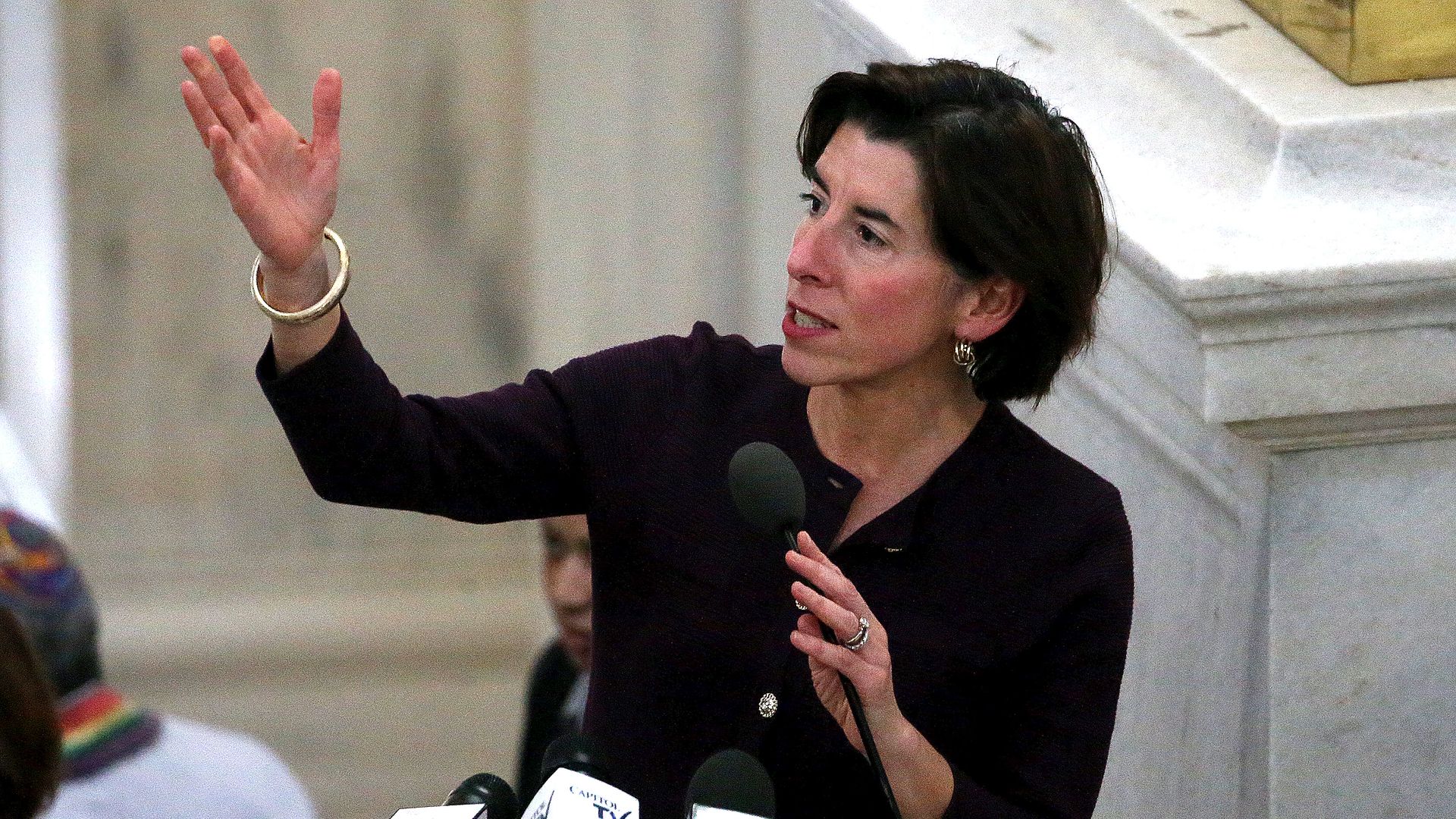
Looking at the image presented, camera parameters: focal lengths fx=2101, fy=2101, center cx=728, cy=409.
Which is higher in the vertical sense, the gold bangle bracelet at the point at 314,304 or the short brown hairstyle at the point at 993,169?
the short brown hairstyle at the point at 993,169

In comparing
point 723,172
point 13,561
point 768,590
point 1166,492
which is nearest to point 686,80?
point 723,172

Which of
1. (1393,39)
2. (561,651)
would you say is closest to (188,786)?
(561,651)

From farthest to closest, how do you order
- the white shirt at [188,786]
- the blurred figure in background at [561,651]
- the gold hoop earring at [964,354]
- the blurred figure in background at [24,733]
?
the blurred figure in background at [561,651]
the white shirt at [188,786]
the gold hoop earring at [964,354]
the blurred figure in background at [24,733]

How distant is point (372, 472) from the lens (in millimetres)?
1894

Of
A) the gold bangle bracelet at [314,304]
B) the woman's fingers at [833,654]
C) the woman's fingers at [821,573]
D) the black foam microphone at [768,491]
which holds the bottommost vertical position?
the woman's fingers at [833,654]

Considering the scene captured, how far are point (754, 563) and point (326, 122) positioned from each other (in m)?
0.57

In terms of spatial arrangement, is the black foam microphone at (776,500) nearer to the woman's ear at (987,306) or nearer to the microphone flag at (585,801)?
the microphone flag at (585,801)

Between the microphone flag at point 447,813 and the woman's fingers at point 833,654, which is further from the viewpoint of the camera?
the woman's fingers at point 833,654

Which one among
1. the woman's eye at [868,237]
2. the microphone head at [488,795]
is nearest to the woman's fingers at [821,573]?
the microphone head at [488,795]

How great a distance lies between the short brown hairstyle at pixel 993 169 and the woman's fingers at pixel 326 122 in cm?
47

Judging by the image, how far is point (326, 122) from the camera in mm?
1848

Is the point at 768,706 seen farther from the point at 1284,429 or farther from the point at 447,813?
the point at 1284,429

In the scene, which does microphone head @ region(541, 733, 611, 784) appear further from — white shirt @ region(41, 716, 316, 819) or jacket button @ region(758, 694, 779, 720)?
white shirt @ region(41, 716, 316, 819)

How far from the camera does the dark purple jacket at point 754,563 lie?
1914 millimetres
